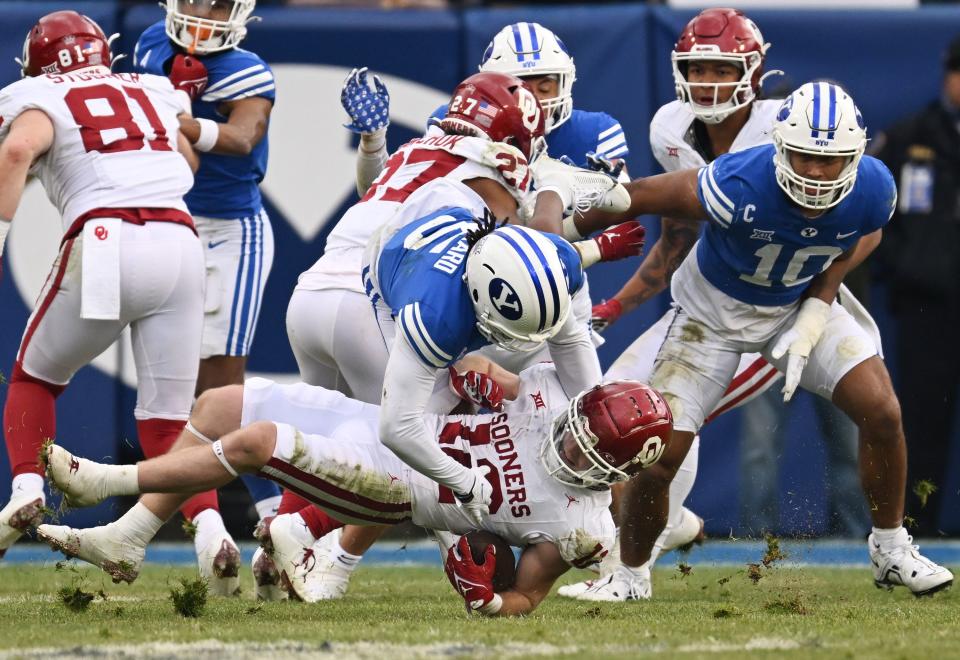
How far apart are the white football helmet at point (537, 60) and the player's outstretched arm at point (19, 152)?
5.23 ft

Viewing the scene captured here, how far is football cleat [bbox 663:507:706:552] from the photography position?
593 cm

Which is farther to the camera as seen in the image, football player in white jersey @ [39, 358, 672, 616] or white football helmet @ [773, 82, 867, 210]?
white football helmet @ [773, 82, 867, 210]

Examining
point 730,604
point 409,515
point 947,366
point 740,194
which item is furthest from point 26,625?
point 947,366

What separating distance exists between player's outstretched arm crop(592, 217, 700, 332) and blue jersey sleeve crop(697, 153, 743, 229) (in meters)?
0.89

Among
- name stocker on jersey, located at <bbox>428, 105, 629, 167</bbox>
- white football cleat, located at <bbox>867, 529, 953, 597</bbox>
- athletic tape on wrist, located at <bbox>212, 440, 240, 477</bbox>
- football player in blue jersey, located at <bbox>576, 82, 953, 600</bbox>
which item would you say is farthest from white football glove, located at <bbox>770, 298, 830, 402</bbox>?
athletic tape on wrist, located at <bbox>212, 440, 240, 477</bbox>

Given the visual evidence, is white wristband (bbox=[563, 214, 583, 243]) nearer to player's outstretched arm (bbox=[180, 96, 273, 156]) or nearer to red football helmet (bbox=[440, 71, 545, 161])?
red football helmet (bbox=[440, 71, 545, 161])

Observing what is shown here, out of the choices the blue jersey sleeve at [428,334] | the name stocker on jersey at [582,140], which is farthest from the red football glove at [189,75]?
the blue jersey sleeve at [428,334]

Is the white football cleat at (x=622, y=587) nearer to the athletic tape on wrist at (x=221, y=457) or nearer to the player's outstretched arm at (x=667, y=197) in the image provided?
the player's outstretched arm at (x=667, y=197)

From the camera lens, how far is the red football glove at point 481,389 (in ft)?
15.1

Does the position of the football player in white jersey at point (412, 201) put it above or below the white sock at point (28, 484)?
above

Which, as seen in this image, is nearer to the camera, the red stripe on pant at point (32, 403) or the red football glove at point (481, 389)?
A: the red football glove at point (481, 389)

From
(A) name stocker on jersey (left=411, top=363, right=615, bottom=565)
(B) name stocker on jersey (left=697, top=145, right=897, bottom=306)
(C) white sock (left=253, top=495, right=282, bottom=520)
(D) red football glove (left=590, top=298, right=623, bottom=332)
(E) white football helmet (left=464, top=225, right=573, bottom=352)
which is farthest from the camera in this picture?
(D) red football glove (left=590, top=298, right=623, bottom=332)

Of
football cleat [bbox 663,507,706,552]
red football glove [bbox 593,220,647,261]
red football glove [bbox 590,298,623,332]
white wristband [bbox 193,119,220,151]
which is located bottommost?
football cleat [bbox 663,507,706,552]

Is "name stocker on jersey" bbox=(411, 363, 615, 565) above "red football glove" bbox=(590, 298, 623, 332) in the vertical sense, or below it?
above
